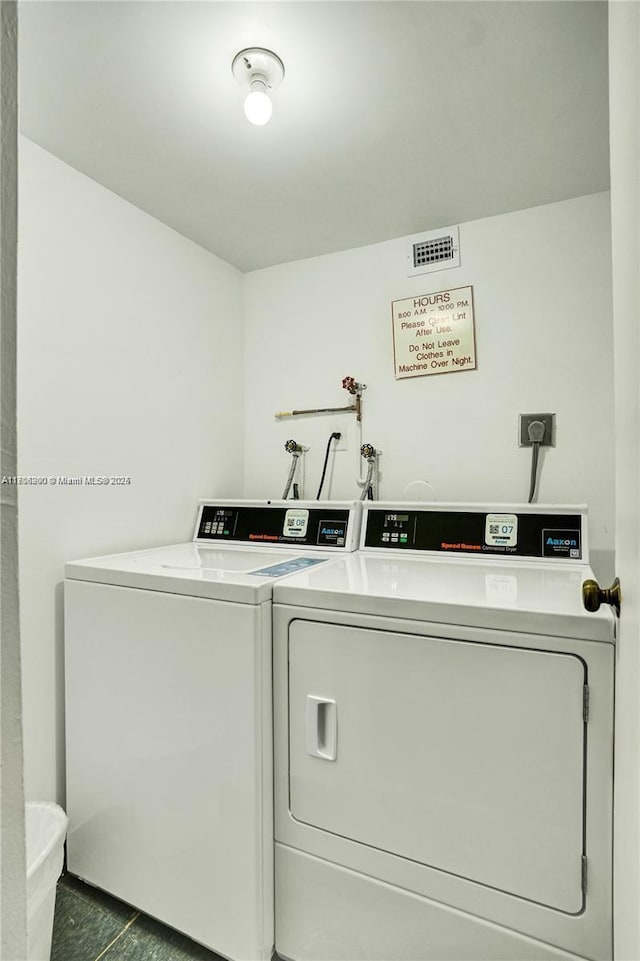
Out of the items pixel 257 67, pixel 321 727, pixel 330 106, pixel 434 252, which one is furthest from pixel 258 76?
pixel 321 727

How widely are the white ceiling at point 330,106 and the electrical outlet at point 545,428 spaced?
0.83 metres

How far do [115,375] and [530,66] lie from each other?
1.58 metres

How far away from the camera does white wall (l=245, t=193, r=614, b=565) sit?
183 cm

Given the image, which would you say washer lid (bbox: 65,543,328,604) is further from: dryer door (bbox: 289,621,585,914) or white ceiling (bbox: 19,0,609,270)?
white ceiling (bbox: 19,0,609,270)

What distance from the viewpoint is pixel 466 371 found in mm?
2035

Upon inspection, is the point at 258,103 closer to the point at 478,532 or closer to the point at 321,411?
the point at 321,411

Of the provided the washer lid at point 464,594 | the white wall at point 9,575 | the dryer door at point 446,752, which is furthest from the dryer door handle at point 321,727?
the white wall at point 9,575

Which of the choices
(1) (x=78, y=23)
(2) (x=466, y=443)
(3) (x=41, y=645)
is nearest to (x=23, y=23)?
(1) (x=78, y=23)

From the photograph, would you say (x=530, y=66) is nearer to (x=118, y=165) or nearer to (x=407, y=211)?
(x=407, y=211)

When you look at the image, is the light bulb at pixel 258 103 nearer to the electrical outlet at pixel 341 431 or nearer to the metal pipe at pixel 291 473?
the electrical outlet at pixel 341 431

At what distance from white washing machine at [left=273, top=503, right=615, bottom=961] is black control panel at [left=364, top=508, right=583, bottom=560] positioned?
0.23 m

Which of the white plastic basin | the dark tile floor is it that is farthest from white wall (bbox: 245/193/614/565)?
the dark tile floor

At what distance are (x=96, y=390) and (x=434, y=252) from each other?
1.49m

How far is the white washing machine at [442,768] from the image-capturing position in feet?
3.14
